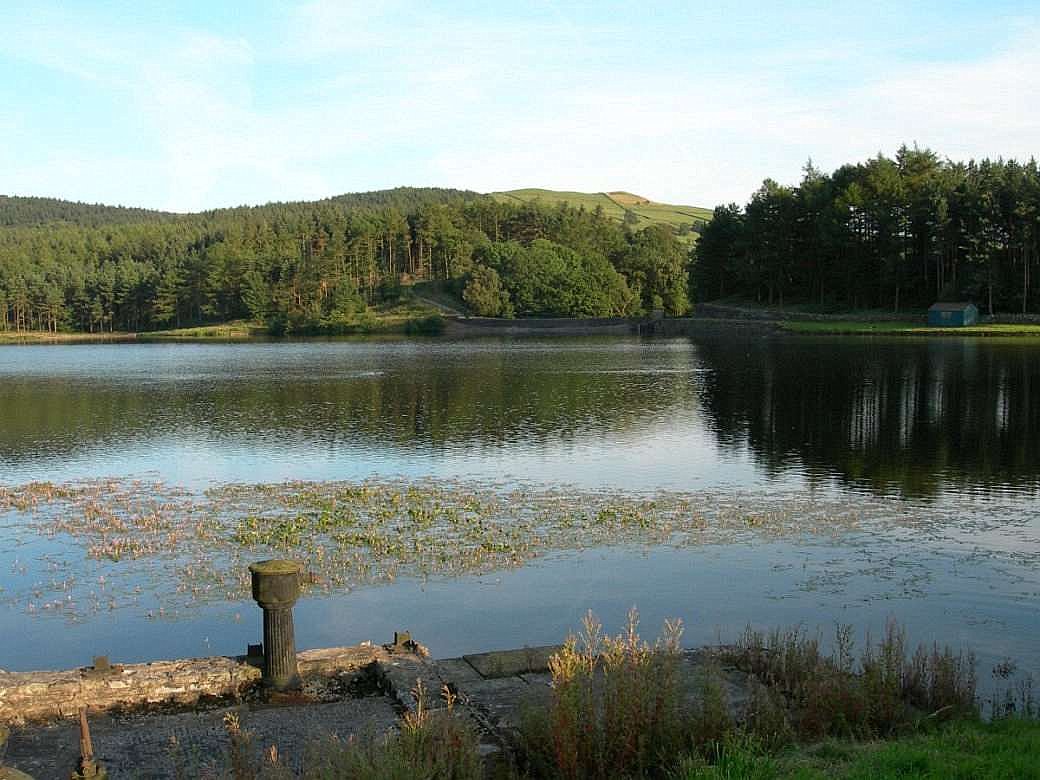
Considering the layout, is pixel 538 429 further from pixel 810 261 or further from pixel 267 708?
pixel 810 261

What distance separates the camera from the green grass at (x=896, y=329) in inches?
3629

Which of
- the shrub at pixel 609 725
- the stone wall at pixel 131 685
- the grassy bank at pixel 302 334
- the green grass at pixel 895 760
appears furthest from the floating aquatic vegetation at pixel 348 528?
the grassy bank at pixel 302 334

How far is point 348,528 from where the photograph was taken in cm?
2133

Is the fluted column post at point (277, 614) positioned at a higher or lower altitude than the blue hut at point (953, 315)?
lower

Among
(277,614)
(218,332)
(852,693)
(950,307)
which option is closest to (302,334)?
(218,332)

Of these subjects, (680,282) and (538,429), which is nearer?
(538,429)

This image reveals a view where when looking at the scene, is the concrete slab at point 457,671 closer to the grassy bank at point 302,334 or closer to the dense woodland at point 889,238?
the dense woodland at point 889,238

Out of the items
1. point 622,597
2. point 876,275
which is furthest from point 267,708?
point 876,275

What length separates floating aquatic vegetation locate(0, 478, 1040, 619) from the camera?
57.4ft

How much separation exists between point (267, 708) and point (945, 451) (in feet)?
85.8

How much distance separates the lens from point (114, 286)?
175 m

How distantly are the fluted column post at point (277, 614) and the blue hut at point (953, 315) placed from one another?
321 feet

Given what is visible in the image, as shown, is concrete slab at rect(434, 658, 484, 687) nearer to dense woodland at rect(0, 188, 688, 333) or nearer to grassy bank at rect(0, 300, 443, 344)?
grassy bank at rect(0, 300, 443, 344)

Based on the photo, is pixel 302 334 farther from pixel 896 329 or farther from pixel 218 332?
pixel 896 329
